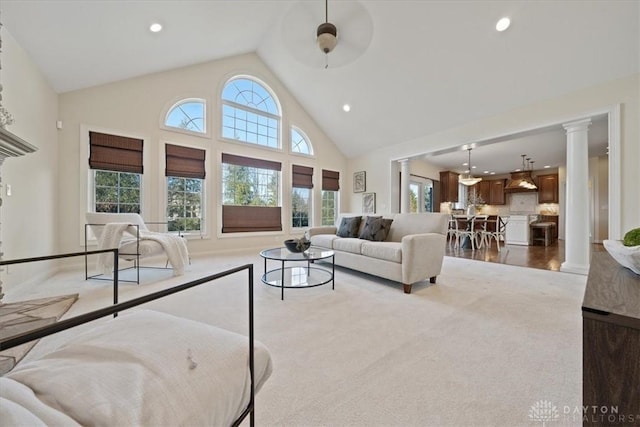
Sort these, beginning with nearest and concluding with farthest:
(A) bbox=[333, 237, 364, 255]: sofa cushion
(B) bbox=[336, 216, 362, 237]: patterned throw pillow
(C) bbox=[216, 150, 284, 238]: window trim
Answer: (A) bbox=[333, 237, 364, 255]: sofa cushion, (B) bbox=[336, 216, 362, 237]: patterned throw pillow, (C) bbox=[216, 150, 284, 238]: window trim

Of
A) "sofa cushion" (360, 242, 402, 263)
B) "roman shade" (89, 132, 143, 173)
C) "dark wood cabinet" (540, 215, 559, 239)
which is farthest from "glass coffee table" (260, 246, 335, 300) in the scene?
"dark wood cabinet" (540, 215, 559, 239)

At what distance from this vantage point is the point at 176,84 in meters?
4.57

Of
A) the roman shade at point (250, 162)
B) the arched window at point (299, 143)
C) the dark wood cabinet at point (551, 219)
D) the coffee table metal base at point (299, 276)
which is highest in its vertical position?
the arched window at point (299, 143)

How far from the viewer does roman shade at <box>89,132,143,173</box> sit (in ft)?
12.6

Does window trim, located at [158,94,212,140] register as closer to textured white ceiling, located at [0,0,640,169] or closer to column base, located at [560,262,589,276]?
textured white ceiling, located at [0,0,640,169]

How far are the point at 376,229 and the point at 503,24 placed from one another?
3052mm

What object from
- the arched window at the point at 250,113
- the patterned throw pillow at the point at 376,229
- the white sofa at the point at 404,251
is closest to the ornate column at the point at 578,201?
the white sofa at the point at 404,251

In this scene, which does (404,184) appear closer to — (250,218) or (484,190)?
(250,218)

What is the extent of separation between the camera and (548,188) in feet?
26.4

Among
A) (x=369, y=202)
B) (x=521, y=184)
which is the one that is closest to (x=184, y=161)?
(x=369, y=202)

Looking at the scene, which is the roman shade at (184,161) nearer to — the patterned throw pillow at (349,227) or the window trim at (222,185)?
the window trim at (222,185)

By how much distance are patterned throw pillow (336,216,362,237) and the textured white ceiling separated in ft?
7.56

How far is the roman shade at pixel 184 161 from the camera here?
14.8 feet

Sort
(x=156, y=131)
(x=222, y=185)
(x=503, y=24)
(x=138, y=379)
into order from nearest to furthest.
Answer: (x=138, y=379) → (x=503, y=24) → (x=156, y=131) → (x=222, y=185)
